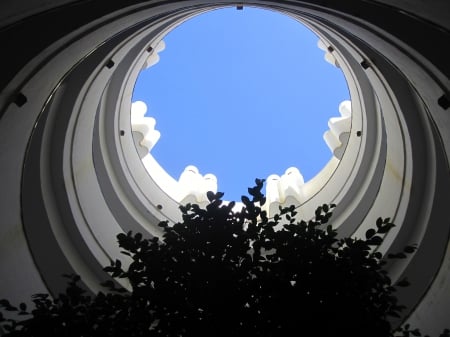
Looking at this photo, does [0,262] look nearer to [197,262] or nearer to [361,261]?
[197,262]

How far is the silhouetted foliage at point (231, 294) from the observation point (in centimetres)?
358

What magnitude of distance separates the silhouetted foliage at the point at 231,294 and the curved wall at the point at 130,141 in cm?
240


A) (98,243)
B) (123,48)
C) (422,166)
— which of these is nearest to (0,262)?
(98,243)

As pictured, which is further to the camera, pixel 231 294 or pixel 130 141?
pixel 130 141

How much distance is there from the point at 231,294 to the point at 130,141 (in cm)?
894

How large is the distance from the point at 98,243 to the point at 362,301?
280 inches

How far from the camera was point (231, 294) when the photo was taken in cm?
375

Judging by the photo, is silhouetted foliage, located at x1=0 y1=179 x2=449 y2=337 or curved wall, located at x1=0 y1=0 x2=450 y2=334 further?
curved wall, located at x1=0 y1=0 x2=450 y2=334

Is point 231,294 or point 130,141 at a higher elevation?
point 130,141

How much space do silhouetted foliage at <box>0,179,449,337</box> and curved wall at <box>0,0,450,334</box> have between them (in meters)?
2.40

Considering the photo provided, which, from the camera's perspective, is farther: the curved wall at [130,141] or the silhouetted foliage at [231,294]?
the curved wall at [130,141]

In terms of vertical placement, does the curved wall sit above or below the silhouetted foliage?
above

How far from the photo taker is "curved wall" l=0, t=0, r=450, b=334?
15.9ft

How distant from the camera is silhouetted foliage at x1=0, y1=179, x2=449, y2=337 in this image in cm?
358
